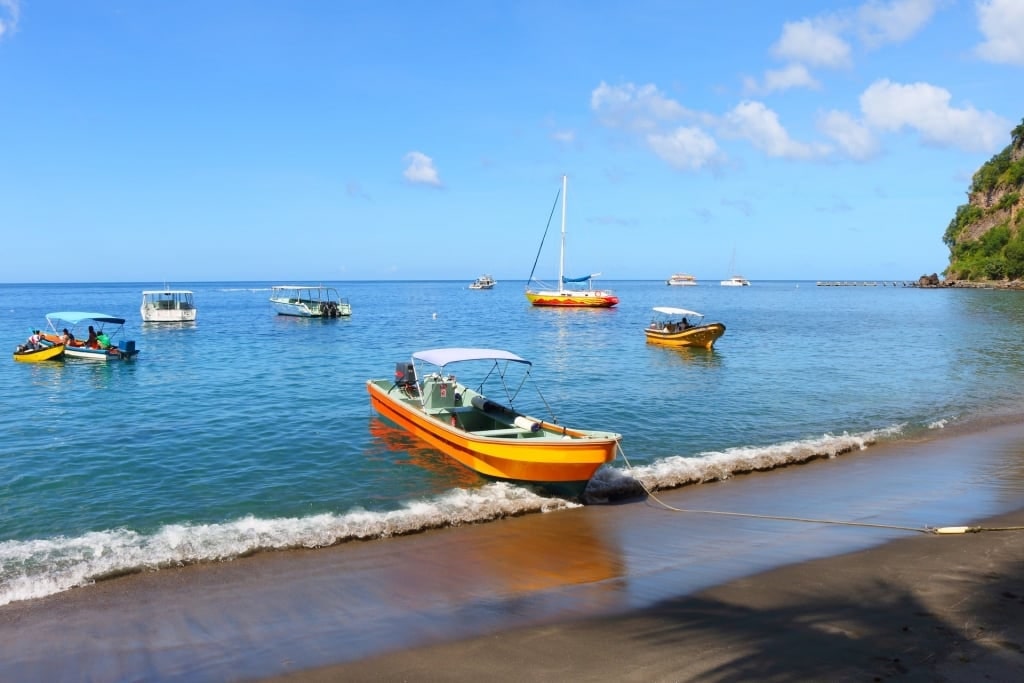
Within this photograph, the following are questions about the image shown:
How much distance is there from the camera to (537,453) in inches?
477

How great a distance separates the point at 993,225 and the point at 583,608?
138 m

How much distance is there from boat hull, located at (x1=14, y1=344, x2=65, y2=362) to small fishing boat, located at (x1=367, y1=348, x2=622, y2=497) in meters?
20.7

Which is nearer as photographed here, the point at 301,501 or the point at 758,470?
the point at 301,501

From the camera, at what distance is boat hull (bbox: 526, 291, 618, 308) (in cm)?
7850

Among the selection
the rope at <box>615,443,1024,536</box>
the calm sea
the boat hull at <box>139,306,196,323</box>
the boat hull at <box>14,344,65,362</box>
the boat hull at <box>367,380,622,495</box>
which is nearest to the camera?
the rope at <box>615,443,1024,536</box>

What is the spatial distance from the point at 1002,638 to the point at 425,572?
21.9 ft

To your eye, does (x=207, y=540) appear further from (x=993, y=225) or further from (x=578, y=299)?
(x=993, y=225)

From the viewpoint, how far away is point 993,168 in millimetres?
115875

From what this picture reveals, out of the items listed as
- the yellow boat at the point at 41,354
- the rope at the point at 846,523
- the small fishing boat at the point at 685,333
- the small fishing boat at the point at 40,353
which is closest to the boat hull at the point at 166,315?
the small fishing boat at the point at 40,353

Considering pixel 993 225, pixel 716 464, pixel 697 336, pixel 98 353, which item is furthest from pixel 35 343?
pixel 993 225

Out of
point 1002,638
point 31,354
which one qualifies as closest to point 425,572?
point 1002,638

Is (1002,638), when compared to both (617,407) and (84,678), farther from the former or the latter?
(617,407)

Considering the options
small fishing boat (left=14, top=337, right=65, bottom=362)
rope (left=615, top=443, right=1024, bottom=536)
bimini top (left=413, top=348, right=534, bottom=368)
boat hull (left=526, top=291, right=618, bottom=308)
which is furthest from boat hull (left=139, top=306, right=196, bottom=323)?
rope (left=615, top=443, right=1024, bottom=536)

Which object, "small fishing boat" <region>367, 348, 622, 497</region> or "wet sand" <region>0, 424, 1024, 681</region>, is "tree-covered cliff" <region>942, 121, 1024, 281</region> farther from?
"wet sand" <region>0, 424, 1024, 681</region>
